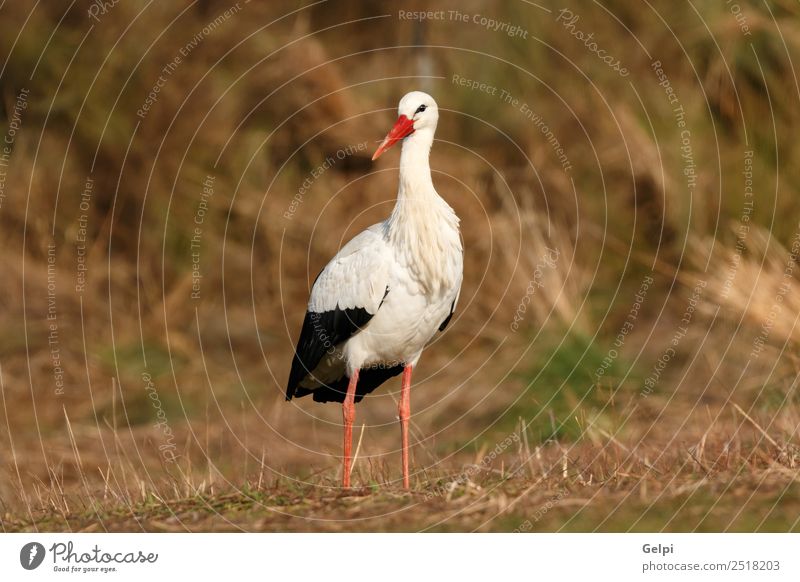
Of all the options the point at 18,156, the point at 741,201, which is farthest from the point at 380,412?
the point at 18,156

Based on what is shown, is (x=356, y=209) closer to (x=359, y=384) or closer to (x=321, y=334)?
(x=359, y=384)

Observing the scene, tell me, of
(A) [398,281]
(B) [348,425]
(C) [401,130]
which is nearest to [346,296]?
(A) [398,281]

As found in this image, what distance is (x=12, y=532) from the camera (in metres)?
7.72

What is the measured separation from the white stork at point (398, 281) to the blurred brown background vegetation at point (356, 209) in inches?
110

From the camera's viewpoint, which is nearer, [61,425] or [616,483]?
[616,483]

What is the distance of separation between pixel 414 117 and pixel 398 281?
1.04m

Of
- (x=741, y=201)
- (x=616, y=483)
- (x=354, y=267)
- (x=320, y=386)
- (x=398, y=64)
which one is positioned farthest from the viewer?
(x=398, y=64)

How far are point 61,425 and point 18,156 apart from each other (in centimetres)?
334

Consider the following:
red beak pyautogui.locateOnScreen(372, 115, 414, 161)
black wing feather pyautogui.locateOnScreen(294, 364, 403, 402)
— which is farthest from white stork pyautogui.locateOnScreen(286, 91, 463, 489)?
black wing feather pyautogui.locateOnScreen(294, 364, 403, 402)

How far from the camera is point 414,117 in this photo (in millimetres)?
8023

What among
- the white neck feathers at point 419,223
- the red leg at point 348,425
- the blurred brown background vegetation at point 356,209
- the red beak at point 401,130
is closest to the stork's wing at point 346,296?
the white neck feathers at point 419,223

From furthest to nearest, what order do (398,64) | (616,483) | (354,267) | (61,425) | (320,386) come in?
(398,64)
(61,425)
(320,386)
(354,267)
(616,483)

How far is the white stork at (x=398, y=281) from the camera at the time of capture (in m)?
8.01

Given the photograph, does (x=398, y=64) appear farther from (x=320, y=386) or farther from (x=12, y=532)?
(x=12, y=532)
